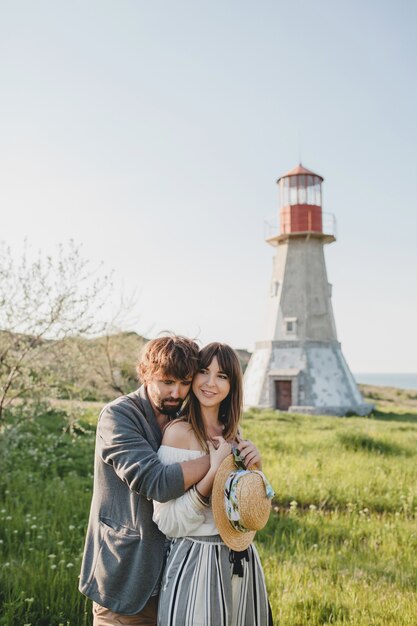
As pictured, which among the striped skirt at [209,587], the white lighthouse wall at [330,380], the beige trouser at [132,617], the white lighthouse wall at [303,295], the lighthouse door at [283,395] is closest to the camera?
the striped skirt at [209,587]

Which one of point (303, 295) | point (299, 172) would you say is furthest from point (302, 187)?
point (303, 295)

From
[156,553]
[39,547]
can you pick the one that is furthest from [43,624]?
[156,553]

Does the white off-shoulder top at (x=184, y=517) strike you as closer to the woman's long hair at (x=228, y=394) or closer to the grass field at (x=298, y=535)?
the woman's long hair at (x=228, y=394)

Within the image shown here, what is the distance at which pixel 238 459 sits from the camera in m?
2.76

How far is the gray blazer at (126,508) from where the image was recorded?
2.53 metres

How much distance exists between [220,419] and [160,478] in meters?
0.67

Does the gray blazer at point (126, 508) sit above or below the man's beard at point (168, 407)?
below

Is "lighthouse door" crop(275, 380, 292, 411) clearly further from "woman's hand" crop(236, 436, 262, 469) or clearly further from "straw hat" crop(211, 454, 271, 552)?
"straw hat" crop(211, 454, 271, 552)

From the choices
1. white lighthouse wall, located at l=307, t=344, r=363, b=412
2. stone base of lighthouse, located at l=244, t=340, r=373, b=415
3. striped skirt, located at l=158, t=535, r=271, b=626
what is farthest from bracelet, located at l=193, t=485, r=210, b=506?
white lighthouse wall, located at l=307, t=344, r=363, b=412

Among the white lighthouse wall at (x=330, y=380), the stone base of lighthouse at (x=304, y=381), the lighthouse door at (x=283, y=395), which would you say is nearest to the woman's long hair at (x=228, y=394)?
the stone base of lighthouse at (x=304, y=381)

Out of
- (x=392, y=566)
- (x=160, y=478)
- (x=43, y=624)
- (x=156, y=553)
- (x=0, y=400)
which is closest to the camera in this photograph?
(x=160, y=478)

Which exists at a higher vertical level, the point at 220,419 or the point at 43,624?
the point at 220,419

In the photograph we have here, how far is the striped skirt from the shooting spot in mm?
2508

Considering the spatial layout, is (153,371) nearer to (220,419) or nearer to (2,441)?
(220,419)
